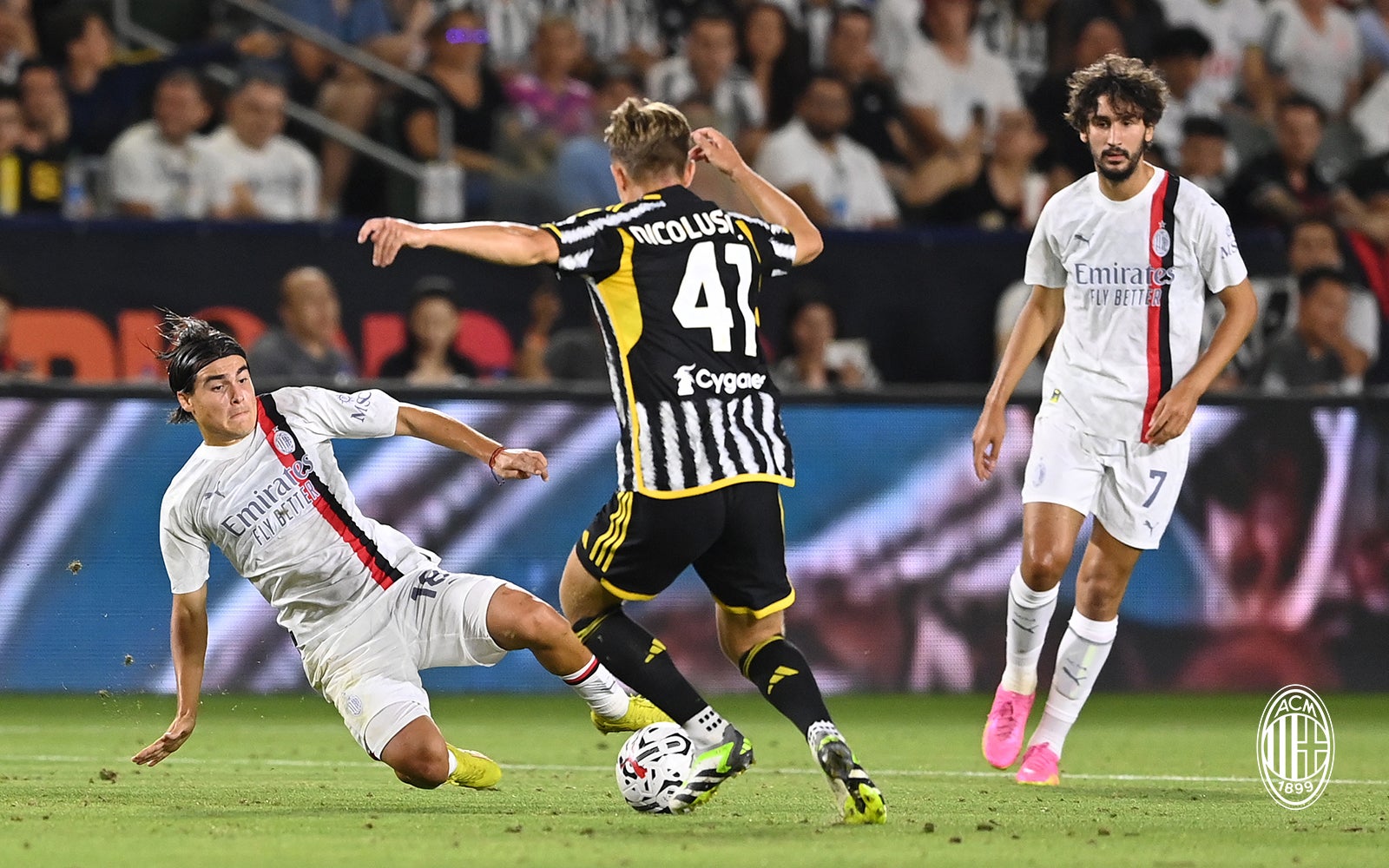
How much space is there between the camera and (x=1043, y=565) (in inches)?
254

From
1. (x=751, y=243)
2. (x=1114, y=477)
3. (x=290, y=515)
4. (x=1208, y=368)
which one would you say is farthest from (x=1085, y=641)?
(x=290, y=515)

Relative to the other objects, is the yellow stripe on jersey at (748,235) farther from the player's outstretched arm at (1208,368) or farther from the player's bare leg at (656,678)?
the player's outstretched arm at (1208,368)

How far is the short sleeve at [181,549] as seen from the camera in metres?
5.78

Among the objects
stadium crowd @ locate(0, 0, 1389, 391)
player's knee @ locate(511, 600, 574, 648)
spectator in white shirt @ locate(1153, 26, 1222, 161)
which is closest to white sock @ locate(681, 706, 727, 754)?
player's knee @ locate(511, 600, 574, 648)

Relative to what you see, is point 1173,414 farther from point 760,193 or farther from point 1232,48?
point 1232,48

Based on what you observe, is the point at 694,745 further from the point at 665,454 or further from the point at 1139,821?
the point at 1139,821

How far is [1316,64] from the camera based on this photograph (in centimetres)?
1361

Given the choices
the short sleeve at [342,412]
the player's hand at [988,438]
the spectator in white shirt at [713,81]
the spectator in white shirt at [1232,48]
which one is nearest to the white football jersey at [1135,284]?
the player's hand at [988,438]

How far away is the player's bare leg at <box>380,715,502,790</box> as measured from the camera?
570 cm

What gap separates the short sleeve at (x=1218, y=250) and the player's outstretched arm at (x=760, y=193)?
1440 mm

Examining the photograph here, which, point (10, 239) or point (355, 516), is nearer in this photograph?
point (355, 516)

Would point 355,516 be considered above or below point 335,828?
above

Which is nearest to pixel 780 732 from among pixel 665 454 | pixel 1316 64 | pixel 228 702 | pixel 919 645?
pixel 919 645

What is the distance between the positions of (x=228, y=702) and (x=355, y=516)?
349cm
